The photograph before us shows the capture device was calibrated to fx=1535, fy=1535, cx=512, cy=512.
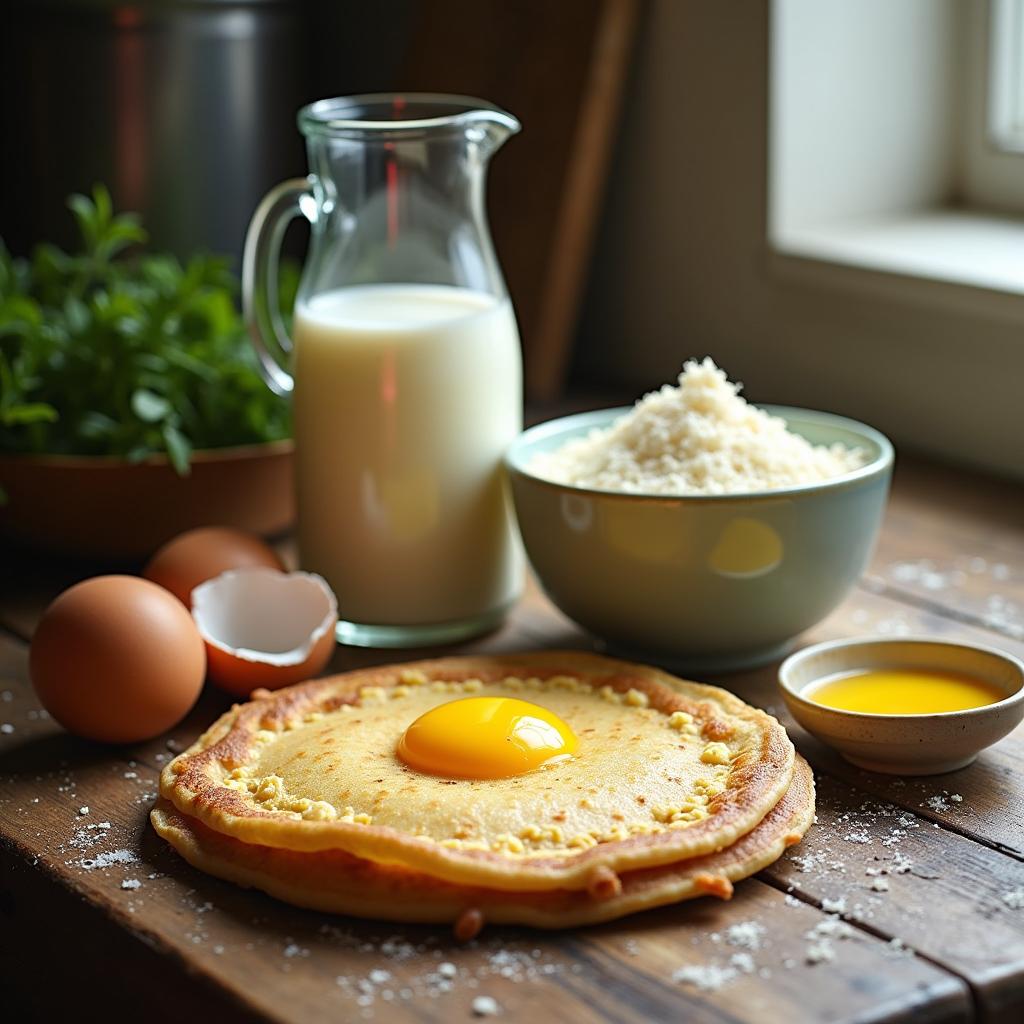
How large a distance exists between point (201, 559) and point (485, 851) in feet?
1.82

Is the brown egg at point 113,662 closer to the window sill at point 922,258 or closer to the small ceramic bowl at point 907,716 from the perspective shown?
the small ceramic bowl at point 907,716

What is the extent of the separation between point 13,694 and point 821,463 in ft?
2.57

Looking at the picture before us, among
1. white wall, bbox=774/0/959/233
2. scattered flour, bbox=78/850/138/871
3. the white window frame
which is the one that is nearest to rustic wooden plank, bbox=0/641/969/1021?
scattered flour, bbox=78/850/138/871

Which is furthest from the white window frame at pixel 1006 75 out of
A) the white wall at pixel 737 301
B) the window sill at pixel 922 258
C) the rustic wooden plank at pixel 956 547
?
the rustic wooden plank at pixel 956 547

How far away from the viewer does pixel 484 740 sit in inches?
45.9

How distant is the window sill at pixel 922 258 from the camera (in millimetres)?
1871

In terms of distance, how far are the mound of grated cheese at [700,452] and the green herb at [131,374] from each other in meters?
0.45

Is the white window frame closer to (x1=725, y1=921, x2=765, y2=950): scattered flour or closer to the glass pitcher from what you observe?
the glass pitcher

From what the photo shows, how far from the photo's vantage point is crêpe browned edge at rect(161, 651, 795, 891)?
1.00 meters

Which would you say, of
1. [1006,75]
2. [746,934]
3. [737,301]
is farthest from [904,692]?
[1006,75]

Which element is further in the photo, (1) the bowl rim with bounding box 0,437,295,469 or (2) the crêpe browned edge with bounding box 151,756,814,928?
(1) the bowl rim with bounding box 0,437,295,469

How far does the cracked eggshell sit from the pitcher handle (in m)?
0.21

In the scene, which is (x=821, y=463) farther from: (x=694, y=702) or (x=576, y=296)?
(x=576, y=296)

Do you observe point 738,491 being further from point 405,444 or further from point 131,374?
point 131,374
